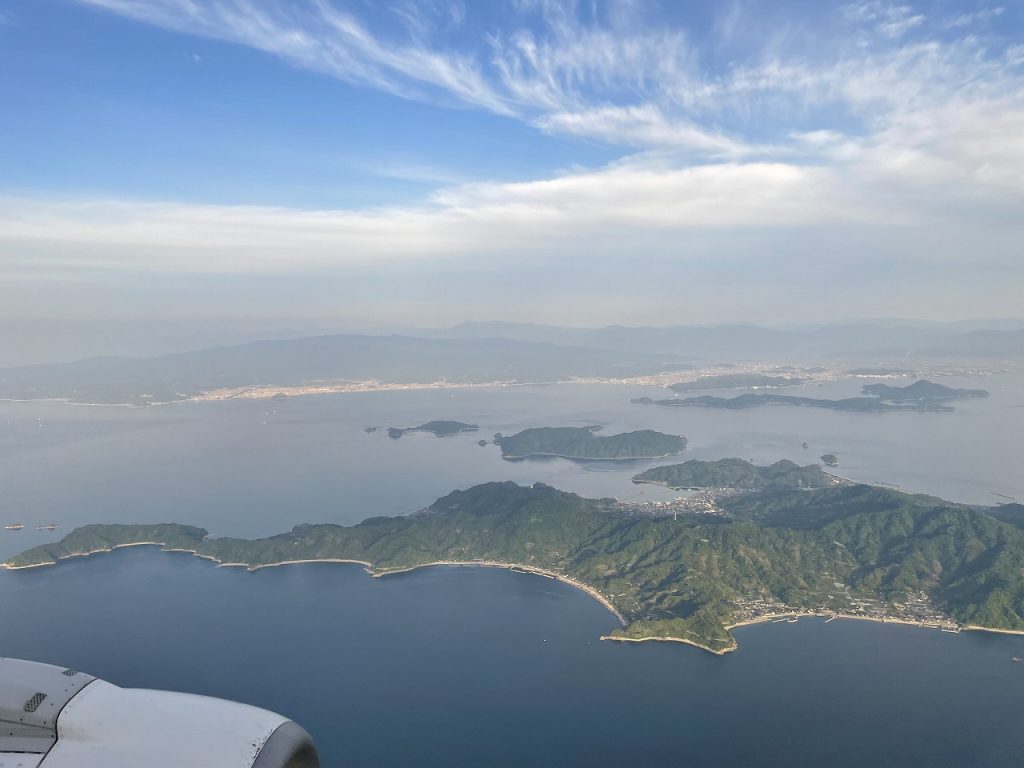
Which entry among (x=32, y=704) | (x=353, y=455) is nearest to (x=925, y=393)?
(x=353, y=455)

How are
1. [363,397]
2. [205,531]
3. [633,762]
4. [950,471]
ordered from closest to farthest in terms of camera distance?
1. [633,762]
2. [205,531]
3. [950,471]
4. [363,397]

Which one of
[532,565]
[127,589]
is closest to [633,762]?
[532,565]

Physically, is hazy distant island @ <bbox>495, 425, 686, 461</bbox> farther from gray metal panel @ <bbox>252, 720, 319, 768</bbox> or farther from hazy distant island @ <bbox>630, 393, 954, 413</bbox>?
gray metal panel @ <bbox>252, 720, 319, 768</bbox>

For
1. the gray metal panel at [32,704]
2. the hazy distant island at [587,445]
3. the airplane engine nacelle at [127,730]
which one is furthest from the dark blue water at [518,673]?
the hazy distant island at [587,445]

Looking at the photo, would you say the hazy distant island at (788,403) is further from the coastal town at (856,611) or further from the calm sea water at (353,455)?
the coastal town at (856,611)

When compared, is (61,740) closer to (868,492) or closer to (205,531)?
(205,531)

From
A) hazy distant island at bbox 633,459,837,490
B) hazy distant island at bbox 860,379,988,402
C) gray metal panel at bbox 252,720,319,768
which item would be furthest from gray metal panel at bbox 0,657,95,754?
hazy distant island at bbox 860,379,988,402

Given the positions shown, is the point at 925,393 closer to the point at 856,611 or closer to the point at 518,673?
the point at 856,611

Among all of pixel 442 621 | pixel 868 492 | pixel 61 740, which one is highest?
pixel 61 740
